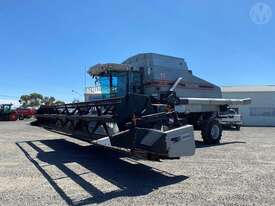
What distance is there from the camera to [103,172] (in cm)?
742

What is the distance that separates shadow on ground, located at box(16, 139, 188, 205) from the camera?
578 centimetres

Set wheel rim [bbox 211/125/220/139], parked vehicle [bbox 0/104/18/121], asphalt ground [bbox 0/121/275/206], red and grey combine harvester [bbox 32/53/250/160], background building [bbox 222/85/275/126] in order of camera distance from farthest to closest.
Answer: parked vehicle [bbox 0/104/18/121] → background building [bbox 222/85/275/126] → wheel rim [bbox 211/125/220/139] → red and grey combine harvester [bbox 32/53/250/160] → asphalt ground [bbox 0/121/275/206]

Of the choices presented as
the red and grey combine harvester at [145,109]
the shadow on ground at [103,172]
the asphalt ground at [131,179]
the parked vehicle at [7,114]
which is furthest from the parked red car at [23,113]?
the asphalt ground at [131,179]

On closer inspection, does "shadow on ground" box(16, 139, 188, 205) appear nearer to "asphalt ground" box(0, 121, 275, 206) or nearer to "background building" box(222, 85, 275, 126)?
"asphalt ground" box(0, 121, 275, 206)

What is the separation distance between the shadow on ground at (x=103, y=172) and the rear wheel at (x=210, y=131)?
153 inches

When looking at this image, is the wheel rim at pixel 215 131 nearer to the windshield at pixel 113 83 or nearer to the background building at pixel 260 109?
the windshield at pixel 113 83

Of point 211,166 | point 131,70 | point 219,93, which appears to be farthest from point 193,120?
point 211,166

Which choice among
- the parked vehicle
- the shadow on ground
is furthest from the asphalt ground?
the parked vehicle

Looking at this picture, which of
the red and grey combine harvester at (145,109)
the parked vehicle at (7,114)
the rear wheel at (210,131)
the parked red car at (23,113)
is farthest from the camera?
the parked red car at (23,113)

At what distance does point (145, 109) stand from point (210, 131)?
5.81m

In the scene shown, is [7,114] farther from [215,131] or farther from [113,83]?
[215,131]

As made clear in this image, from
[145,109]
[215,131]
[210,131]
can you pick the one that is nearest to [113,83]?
[210,131]

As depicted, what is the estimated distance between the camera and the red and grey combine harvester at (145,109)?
662 cm

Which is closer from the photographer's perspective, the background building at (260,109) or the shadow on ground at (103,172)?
the shadow on ground at (103,172)
